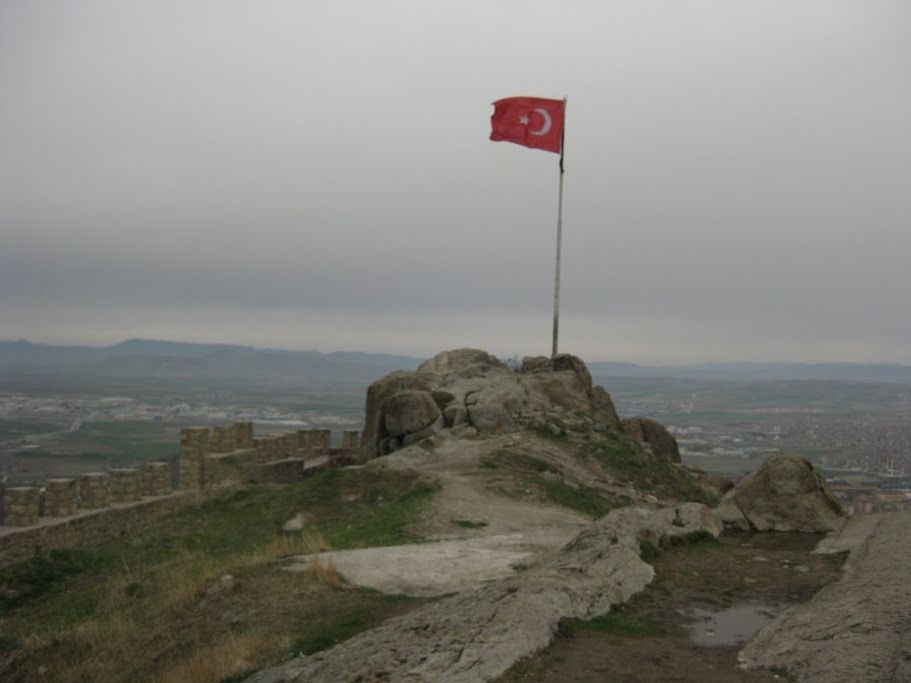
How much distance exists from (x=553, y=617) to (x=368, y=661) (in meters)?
1.64

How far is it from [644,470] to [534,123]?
12.0 meters

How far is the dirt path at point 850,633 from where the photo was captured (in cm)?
559

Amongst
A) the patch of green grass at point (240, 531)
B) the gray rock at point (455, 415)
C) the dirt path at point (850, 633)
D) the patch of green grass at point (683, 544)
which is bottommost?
the patch of green grass at point (240, 531)

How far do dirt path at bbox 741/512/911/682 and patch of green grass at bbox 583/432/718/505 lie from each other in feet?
36.4

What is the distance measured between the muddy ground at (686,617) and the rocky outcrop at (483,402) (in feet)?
33.3

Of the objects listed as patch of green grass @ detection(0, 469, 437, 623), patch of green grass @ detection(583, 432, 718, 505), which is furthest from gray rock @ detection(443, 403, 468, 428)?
patch of green grass @ detection(0, 469, 437, 623)

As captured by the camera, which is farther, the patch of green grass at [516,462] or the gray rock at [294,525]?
the patch of green grass at [516,462]

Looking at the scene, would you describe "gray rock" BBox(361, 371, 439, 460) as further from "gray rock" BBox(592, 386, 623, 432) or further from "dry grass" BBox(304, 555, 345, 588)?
"dry grass" BBox(304, 555, 345, 588)

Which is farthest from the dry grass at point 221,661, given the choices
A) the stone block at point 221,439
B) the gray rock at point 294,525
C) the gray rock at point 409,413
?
the stone block at point 221,439

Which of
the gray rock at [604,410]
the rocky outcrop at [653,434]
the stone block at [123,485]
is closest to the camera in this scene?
the stone block at [123,485]

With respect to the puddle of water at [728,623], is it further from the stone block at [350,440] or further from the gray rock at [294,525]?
the stone block at [350,440]

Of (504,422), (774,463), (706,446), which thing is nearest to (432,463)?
(504,422)

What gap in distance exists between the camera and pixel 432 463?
18578 mm

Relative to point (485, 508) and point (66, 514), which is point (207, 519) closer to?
point (66, 514)
